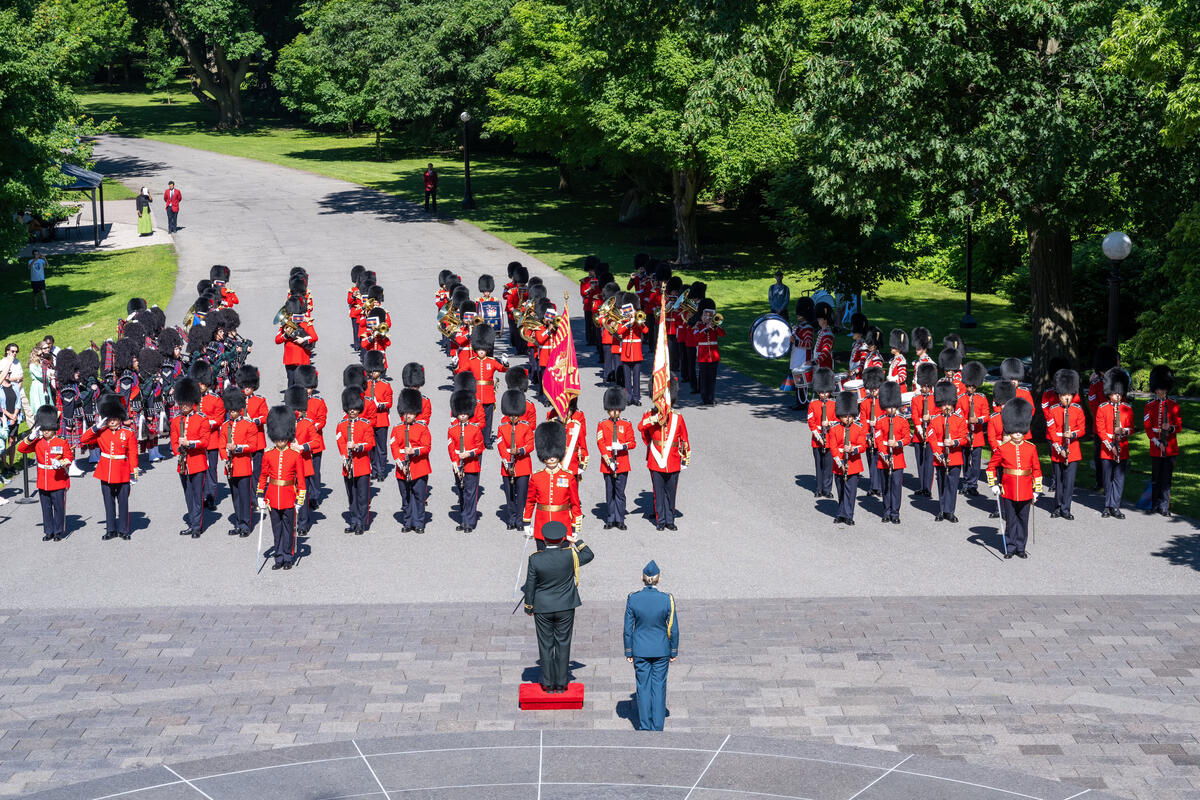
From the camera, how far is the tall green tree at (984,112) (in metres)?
17.7

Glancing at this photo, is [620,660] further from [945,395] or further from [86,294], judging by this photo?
[86,294]

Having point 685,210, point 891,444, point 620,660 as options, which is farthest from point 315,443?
point 685,210

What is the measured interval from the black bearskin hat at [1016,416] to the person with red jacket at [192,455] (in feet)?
29.2

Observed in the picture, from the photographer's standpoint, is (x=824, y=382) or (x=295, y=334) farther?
(x=295, y=334)

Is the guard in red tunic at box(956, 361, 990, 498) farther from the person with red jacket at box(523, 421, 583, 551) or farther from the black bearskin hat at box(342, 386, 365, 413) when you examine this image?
the black bearskin hat at box(342, 386, 365, 413)

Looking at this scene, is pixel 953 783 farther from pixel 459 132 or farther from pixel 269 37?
pixel 269 37

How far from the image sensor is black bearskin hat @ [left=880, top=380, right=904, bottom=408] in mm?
15805

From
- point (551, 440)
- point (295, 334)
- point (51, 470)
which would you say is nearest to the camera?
point (551, 440)

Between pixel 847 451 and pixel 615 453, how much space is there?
272 centimetres

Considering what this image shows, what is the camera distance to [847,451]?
15.7m

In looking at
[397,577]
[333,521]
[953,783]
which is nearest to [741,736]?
[953,783]

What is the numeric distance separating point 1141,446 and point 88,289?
2416 cm

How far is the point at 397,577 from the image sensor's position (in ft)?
45.9

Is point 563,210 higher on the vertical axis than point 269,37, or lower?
lower
